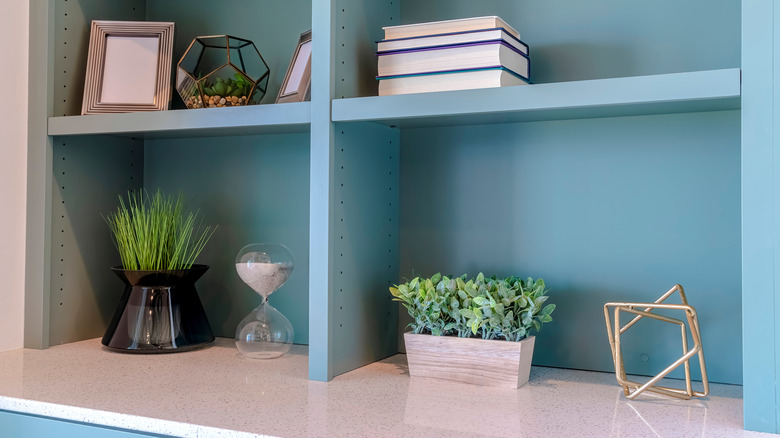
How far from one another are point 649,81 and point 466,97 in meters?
0.27

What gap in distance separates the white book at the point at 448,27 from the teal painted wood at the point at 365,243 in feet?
0.61

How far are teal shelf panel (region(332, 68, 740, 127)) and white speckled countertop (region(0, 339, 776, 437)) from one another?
17.7 inches

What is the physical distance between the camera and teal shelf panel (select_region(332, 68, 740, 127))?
0.96 metres

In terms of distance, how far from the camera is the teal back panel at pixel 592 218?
121 centimetres

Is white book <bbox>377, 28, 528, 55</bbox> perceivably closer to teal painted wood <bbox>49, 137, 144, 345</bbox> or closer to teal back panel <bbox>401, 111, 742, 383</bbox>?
teal back panel <bbox>401, 111, 742, 383</bbox>

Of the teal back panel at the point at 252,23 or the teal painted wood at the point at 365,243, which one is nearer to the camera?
the teal painted wood at the point at 365,243

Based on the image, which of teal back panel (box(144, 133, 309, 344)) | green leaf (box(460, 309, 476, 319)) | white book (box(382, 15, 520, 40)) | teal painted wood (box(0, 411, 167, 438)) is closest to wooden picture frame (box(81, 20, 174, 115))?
teal back panel (box(144, 133, 309, 344))

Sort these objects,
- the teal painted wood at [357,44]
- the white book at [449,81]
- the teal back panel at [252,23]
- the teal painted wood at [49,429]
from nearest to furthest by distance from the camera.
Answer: the teal painted wood at [49,429]
the white book at [449,81]
the teal painted wood at [357,44]
the teal back panel at [252,23]

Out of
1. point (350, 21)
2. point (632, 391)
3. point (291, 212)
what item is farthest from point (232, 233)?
point (632, 391)

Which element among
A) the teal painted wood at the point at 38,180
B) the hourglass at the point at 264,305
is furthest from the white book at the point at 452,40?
the teal painted wood at the point at 38,180

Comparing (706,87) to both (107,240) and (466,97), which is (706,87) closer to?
(466,97)

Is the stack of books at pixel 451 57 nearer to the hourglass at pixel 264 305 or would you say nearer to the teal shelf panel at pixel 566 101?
the teal shelf panel at pixel 566 101

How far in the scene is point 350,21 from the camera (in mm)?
1271
